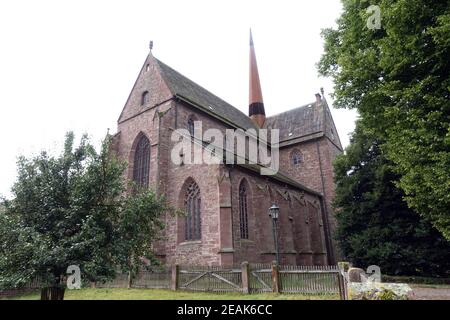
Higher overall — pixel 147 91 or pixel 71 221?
pixel 147 91

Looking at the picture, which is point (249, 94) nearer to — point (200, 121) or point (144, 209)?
point (200, 121)

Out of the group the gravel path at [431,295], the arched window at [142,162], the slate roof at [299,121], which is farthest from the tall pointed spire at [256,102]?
the gravel path at [431,295]

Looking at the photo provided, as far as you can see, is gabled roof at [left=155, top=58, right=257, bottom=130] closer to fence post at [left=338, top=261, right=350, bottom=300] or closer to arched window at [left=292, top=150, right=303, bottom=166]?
arched window at [left=292, top=150, right=303, bottom=166]

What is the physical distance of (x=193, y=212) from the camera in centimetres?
1700

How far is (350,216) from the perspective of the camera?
758 inches

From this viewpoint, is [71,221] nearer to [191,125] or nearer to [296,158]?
[191,125]

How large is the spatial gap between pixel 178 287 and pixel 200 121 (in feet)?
39.3

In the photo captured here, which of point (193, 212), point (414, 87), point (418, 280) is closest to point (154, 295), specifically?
point (193, 212)

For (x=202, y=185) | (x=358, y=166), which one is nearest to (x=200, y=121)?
(x=202, y=185)

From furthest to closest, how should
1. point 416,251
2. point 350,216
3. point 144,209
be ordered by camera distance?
point 350,216 → point 416,251 → point 144,209

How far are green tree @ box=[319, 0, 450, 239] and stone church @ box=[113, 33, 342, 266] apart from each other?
800cm

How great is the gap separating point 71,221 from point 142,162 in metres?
13.1

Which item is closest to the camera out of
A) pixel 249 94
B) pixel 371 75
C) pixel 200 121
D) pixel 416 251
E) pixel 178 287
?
pixel 371 75

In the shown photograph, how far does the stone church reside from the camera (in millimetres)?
15953
